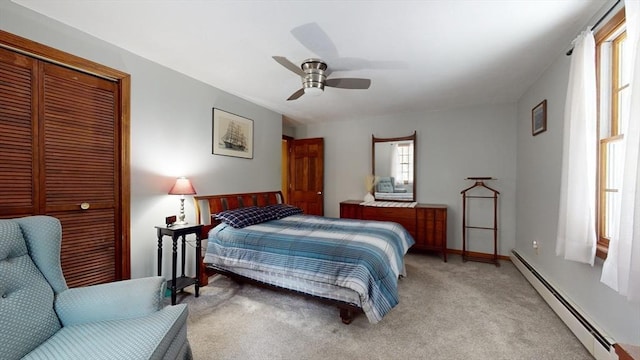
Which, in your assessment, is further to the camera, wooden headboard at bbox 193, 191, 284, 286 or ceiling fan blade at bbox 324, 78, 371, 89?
wooden headboard at bbox 193, 191, 284, 286

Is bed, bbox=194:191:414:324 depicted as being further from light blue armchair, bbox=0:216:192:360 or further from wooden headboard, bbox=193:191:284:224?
light blue armchair, bbox=0:216:192:360

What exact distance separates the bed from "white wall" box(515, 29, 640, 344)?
1.38m

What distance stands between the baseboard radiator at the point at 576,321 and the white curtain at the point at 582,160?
0.49m

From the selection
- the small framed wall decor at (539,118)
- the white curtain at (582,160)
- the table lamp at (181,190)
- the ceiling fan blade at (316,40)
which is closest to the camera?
the white curtain at (582,160)

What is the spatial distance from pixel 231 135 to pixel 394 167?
9.43 ft

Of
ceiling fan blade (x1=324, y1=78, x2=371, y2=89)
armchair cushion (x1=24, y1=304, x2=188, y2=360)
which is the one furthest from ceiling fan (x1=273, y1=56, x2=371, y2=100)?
armchair cushion (x1=24, y1=304, x2=188, y2=360)

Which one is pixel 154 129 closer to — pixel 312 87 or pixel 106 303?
pixel 312 87

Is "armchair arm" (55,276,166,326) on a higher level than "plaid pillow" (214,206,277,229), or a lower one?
lower

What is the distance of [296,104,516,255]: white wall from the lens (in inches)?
158

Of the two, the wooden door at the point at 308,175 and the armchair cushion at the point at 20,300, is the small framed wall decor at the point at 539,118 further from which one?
the armchair cushion at the point at 20,300

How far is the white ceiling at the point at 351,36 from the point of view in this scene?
5.88ft

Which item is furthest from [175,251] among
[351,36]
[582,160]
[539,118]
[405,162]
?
[539,118]

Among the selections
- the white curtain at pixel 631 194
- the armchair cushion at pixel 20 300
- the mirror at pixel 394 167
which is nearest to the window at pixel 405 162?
the mirror at pixel 394 167

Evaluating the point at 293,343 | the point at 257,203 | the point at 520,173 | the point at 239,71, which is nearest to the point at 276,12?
the point at 239,71
